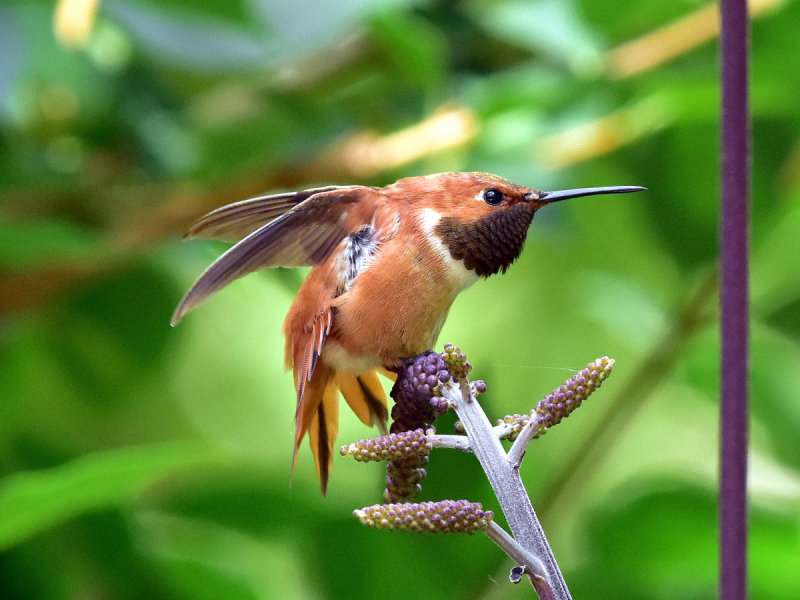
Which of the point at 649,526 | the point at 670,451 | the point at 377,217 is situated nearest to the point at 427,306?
the point at 377,217

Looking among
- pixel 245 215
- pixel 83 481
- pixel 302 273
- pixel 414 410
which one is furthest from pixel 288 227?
pixel 302 273

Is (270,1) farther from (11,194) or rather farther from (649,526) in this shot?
(649,526)

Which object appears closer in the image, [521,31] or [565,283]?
[521,31]

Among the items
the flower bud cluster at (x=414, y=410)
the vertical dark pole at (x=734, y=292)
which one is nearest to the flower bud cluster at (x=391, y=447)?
the flower bud cluster at (x=414, y=410)

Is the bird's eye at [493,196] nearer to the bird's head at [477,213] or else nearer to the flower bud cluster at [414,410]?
the bird's head at [477,213]

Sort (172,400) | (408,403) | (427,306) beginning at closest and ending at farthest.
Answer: (408,403), (427,306), (172,400)

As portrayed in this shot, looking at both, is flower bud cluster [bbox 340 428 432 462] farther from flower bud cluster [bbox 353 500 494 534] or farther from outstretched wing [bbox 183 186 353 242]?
outstretched wing [bbox 183 186 353 242]
